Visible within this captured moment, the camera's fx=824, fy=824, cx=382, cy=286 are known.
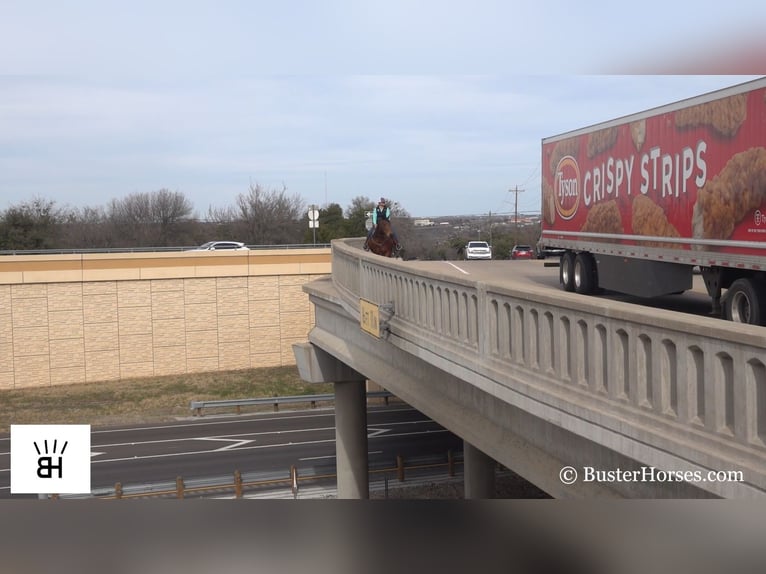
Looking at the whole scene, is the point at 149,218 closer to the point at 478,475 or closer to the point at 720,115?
the point at 478,475

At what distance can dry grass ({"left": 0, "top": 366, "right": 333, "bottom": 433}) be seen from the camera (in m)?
18.3

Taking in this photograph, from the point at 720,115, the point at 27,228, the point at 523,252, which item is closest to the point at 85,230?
the point at 27,228

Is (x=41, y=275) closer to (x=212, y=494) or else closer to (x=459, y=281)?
(x=212, y=494)

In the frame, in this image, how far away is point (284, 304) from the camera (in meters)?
37.6

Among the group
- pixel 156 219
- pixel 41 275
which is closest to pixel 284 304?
pixel 156 219

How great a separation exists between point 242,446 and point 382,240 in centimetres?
1044

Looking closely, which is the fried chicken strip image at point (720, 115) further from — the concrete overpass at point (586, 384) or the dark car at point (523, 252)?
the dark car at point (523, 252)

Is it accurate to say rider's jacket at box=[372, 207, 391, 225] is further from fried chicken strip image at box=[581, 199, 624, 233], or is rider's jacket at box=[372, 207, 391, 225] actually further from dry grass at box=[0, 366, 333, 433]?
dry grass at box=[0, 366, 333, 433]

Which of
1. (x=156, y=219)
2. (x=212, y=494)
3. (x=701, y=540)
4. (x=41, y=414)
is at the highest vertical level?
(x=156, y=219)

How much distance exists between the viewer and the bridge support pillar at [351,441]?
68.9ft

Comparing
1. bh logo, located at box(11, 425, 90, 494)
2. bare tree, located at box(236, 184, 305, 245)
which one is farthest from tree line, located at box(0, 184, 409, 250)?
bh logo, located at box(11, 425, 90, 494)

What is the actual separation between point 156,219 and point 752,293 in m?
20.9

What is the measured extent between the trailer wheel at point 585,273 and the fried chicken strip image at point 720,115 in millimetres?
4650

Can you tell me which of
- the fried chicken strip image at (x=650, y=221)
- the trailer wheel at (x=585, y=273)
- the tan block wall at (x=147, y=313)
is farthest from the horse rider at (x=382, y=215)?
the tan block wall at (x=147, y=313)
